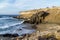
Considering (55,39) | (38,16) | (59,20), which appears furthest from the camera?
(38,16)

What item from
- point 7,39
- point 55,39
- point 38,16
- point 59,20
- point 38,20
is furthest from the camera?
point 38,16

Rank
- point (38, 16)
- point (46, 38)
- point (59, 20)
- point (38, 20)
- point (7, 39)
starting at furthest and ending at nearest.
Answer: point (38, 16) < point (38, 20) < point (59, 20) < point (7, 39) < point (46, 38)

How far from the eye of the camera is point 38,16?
169 feet

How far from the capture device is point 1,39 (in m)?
21.3

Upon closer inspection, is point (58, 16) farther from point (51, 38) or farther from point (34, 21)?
point (51, 38)

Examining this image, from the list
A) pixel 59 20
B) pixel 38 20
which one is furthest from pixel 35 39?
pixel 38 20

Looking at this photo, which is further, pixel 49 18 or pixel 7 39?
pixel 49 18

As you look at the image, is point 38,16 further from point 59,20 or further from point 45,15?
point 59,20

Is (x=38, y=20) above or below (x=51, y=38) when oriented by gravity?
below

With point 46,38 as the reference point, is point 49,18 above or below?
below

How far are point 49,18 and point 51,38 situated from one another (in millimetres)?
34684

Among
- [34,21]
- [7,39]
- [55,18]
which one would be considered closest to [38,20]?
[34,21]

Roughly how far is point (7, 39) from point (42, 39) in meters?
6.41

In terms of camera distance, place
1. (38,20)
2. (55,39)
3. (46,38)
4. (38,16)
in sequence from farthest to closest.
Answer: (38,16)
(38,20)
(46,38)
(55,39)
